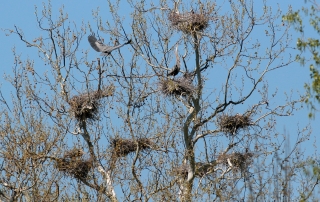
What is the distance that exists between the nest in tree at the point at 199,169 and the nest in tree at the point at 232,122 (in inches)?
30.0

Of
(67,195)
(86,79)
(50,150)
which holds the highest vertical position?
(86,79)

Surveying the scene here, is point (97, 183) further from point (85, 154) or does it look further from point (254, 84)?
point (254, 84)

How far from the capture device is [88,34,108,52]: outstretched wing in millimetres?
15664

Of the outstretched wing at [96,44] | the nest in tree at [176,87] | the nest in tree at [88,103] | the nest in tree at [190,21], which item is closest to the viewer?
the outstretched wing at [96,44]

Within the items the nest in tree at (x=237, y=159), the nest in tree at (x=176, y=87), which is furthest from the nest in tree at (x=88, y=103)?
the nest in tree at (x=237, y=159)

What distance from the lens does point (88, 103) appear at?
647 inches

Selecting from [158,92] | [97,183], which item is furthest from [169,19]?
[97,183]

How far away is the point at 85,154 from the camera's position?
626 inches

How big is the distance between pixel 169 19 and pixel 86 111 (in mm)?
2517

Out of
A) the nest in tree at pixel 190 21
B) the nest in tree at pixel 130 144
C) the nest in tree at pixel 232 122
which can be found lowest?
the nest in tree at pixel 130 144

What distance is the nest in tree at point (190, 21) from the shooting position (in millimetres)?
16078

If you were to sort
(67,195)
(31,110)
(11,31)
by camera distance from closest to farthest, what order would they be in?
(67,195) < (31,110) < (11,31)

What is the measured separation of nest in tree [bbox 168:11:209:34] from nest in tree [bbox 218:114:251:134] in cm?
184

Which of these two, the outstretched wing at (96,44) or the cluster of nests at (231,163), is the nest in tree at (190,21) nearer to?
the outstretched wing at (96,44)
